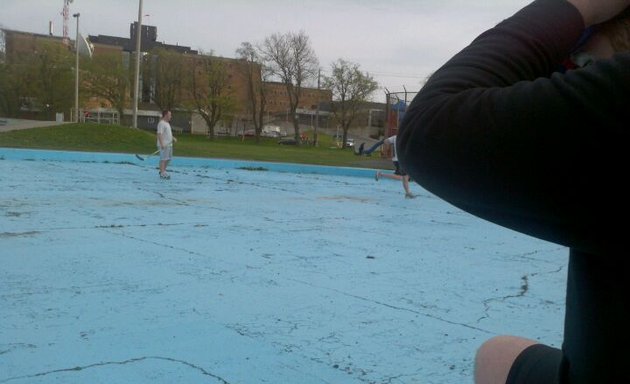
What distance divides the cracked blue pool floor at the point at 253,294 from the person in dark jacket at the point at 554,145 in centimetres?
232

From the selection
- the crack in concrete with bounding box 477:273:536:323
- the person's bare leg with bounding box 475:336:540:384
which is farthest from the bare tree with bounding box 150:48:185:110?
the person's bare leg with bounding box 475:336:540:384

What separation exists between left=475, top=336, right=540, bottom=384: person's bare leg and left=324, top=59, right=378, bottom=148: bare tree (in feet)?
195

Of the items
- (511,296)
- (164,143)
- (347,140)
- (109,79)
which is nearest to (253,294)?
(511,296)

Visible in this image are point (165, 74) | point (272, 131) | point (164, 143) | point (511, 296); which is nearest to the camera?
point (511, 296)

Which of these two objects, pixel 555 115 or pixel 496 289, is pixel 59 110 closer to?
pixel 496 289

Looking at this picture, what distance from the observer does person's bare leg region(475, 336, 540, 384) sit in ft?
3.99

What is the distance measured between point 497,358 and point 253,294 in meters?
3.33

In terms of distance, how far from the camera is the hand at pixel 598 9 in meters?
0.84

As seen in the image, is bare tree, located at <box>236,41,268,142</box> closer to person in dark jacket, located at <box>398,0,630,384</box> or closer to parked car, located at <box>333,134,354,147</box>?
parked car, located at <box>333,134,354,147</box>

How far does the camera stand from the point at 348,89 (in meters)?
60.7

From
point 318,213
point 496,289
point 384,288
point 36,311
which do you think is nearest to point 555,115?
point 36,311

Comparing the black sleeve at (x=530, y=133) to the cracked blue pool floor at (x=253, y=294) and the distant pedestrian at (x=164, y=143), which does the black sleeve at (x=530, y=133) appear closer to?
the cracked blue pool floor at (x=253, y=294)

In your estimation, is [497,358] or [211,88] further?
[211,88]

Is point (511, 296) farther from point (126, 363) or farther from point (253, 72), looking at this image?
point (253, 72)
